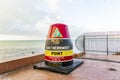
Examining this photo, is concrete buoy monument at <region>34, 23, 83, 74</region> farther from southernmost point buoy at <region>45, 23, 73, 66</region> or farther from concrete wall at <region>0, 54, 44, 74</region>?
concrete wall at <region>0, 54, 44, 74</region>

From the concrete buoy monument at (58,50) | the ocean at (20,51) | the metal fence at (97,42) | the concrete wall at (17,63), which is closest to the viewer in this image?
the concrete wall at (17,63)

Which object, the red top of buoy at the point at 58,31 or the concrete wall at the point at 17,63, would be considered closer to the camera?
the concrete wall at the point at 17,63

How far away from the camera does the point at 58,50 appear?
1530 mm

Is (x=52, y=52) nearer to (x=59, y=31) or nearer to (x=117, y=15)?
(x=59, y=31)

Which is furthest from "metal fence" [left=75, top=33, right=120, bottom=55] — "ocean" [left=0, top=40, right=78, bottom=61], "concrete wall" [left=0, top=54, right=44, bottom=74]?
"concrete wall" [left=0, top=54, right=44, bottom=74]

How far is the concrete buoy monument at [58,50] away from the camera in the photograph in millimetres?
1510

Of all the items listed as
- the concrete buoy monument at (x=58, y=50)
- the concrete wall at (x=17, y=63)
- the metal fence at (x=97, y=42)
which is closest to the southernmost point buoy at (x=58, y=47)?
the concrete buoy monument at (x=58, y=50)

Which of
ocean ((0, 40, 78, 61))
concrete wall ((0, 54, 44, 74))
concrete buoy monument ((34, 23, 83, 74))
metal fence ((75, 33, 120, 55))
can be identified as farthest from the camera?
metal fence ((75, 33, 120, 55))

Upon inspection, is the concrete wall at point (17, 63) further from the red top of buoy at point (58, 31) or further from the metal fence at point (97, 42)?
the metal fence at point (97, 42)

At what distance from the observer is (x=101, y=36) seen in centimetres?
544

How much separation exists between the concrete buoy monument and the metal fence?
3.30 meters

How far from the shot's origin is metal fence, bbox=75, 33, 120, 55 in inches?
196

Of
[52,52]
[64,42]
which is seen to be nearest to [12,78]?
[52,52]

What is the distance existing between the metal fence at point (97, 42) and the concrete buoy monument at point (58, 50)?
10.8ft
